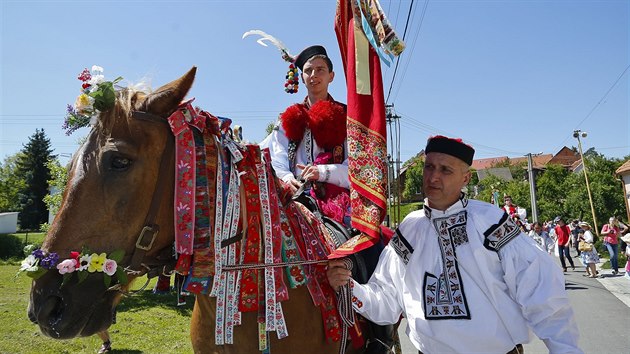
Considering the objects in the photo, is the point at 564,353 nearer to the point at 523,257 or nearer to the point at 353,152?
the point at 523,257

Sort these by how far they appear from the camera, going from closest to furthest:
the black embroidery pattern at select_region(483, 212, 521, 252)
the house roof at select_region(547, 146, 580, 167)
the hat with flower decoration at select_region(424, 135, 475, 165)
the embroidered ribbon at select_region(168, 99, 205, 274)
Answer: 1. the embroidered ribbon at select_region(168, 99, 205, 274)
2. the black embroidery pattern at select_region(483, 212, 521, 252)
3. the hat with flower decoration at select_region(424, 135, 475, 165)
4. the house roof at select_region(547, 146, 580, 167)

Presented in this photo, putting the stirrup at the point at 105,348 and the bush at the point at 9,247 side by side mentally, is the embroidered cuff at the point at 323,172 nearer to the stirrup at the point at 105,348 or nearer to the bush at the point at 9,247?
the stirrup at the point at 105,348

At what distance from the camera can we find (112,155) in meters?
Answer: 1.83

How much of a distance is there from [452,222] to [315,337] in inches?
43.8

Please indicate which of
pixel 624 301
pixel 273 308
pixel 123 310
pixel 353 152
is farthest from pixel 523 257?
pixel 123 310

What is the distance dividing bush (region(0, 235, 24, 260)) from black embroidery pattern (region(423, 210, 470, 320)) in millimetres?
29359

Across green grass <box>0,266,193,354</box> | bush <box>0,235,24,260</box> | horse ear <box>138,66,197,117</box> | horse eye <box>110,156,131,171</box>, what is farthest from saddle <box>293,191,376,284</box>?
bush <box>0,235,24,260</box>

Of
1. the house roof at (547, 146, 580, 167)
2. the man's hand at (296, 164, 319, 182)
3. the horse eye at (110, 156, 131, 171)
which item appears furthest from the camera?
the house roof at (547, 146, 580, 167)

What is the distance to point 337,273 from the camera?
2.42 meters

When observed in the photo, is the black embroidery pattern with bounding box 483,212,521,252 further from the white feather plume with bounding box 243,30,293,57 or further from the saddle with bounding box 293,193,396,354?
the white feather plume with bounding box 243,30,293,57

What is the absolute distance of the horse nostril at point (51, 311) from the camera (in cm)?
168

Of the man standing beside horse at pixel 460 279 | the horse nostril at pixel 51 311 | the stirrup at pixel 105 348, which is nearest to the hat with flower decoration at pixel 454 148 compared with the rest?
the man standing beside horse at pixel 460 279

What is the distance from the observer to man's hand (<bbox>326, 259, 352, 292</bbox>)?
94.9 inches

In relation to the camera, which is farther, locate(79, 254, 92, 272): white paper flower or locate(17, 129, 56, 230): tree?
locate(17, 129, 56, 230): tree
